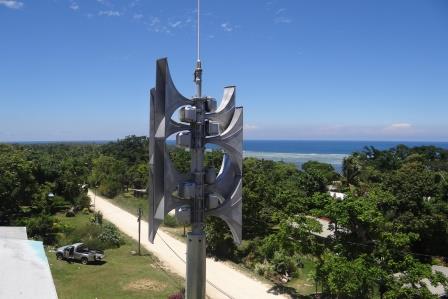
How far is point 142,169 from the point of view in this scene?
5491cm

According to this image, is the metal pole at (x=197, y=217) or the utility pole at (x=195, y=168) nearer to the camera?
the utility pole at (x=195, y=168)

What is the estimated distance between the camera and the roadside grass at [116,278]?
1989 cm

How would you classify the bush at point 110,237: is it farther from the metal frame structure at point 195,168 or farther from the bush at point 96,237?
the metal frame structure at point 195,168

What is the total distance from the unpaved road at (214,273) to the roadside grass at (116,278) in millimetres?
1159

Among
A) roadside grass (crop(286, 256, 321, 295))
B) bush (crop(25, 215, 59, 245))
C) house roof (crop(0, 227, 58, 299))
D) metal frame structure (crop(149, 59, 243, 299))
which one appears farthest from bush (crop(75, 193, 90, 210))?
metal frame structure (crop(149, 59, 243, 299))

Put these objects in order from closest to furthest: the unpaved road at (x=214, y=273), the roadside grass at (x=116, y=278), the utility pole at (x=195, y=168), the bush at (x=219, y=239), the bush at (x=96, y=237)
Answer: the utility pole at (x=195, y=168) → the roadside grass at (x=116, y=278) → the unpaved road at (x=214, y=273) → the bush at (x=219, y=239) → the bush at (x=96, y=237)

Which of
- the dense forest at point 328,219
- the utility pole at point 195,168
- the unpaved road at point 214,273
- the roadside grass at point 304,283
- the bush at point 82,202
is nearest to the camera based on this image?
the utility pole at point 195,168

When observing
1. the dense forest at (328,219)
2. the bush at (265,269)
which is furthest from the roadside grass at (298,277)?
the dense forest at (328,219)

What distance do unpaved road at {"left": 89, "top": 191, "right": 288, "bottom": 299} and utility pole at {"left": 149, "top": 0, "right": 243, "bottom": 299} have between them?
10.8 m

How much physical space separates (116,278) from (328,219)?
52.5 ft

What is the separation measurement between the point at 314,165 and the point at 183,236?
34.0m

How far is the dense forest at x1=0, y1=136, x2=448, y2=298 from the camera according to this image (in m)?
16.9

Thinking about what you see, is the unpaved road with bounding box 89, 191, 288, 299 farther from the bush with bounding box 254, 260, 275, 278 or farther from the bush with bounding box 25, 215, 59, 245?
the bush with bounding box 25, 215, 59, 245

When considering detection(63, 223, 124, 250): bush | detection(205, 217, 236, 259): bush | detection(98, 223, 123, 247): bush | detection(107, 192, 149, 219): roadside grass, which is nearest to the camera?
detection(205, 217, 236, 259): bush
